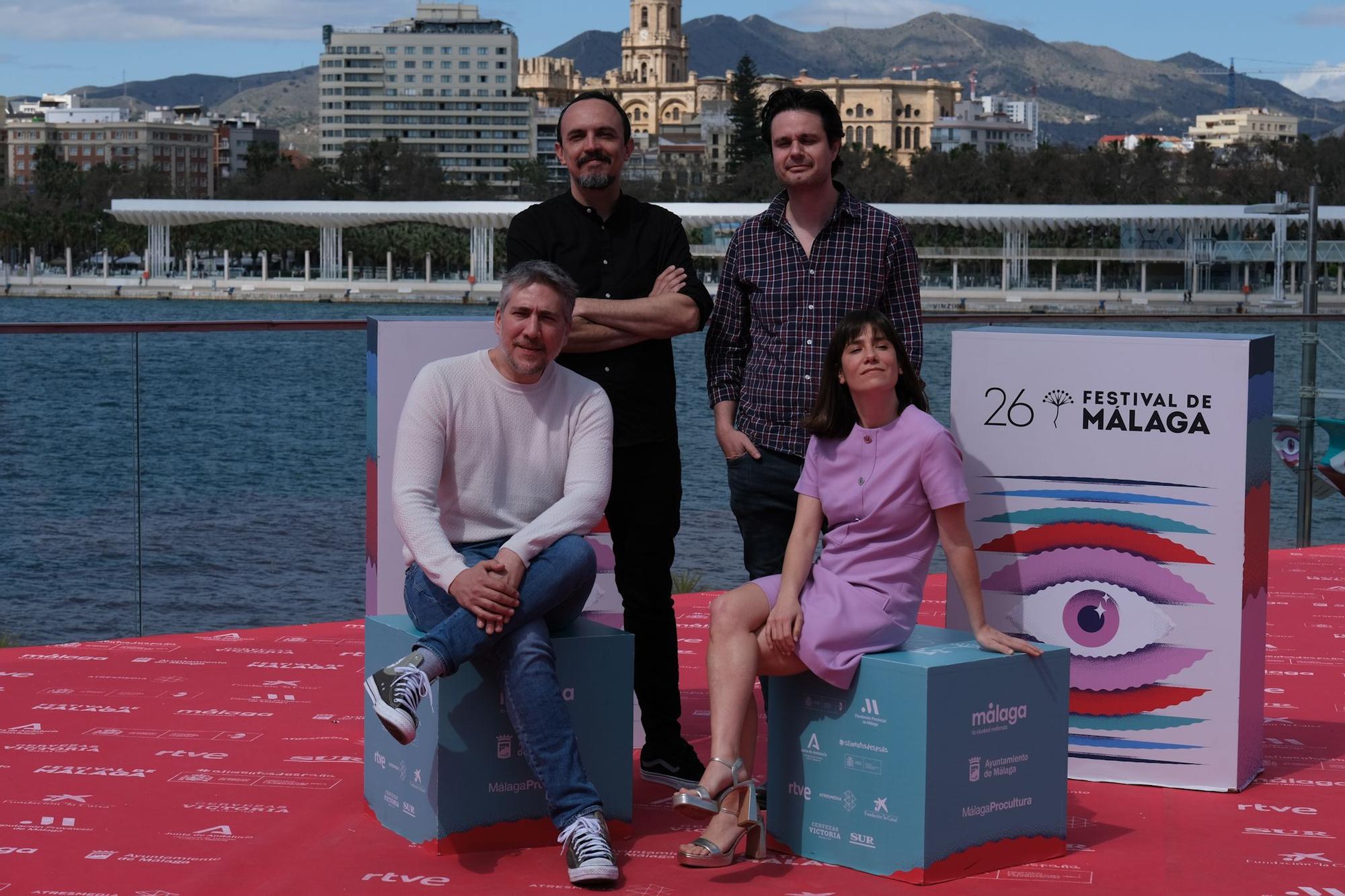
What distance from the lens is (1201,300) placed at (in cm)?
5041

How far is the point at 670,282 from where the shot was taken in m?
2.90

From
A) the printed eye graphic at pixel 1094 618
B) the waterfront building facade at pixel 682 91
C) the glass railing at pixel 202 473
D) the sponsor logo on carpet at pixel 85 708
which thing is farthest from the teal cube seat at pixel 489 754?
the waterfront building facade at pixel 682 91

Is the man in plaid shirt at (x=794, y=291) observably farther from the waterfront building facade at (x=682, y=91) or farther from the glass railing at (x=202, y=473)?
the waterfront building facade at (x=682, y=91)

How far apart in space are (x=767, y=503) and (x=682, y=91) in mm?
141435

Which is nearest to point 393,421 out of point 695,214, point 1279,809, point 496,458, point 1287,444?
point 496,458

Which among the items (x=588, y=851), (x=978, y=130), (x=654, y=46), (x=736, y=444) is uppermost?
(x=654, y=46)

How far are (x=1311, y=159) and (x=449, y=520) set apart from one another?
73.8 meters

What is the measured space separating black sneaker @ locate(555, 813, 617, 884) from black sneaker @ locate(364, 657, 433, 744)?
28cm

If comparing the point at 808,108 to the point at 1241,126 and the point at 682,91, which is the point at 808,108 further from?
the point at 1241,126

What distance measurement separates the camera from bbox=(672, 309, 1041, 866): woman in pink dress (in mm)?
2525

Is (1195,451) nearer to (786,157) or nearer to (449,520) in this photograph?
(786,157)

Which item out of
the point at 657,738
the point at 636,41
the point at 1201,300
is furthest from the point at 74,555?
the point at 636,41

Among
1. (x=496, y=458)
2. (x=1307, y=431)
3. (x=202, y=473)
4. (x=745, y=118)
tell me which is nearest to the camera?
(x=496, y=458)

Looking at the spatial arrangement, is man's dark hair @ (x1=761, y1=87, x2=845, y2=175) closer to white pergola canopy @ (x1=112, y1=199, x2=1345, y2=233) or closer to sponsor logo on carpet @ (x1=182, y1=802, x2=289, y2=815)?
sponsor logo on carpet @ (x1=182, y1=802, x2=289, y2=815)
